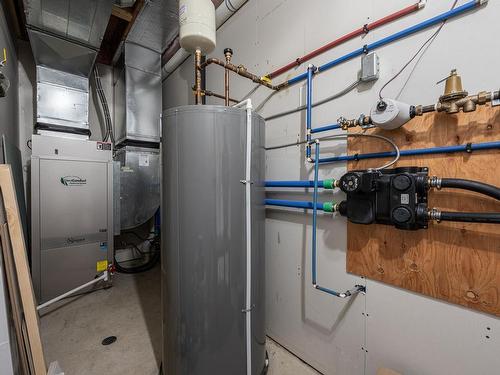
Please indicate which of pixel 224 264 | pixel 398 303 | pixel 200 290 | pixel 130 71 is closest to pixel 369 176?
pixel 398 303

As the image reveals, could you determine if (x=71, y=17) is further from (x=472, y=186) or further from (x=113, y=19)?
(x=472, y=186)

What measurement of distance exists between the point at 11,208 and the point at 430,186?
6.18ft

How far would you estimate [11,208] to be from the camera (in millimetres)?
1120

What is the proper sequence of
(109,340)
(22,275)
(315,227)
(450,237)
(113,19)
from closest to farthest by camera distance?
(450,237) → (22,275) → (315,227) → (109,340) → (113,19)

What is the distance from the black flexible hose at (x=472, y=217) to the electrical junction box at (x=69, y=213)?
277 cm

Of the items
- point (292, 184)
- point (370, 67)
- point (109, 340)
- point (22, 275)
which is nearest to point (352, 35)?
point (370, 67)

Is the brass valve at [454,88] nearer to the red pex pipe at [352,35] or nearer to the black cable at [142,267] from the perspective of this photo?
the red pex pipe at [352,35]

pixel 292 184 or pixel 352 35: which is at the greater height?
pixel 352 35

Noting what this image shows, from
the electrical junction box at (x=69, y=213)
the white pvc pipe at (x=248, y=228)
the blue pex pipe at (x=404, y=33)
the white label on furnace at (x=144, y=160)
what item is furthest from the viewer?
the white label on furnace at (x=144, y=160)

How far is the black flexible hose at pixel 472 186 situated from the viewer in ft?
2.57

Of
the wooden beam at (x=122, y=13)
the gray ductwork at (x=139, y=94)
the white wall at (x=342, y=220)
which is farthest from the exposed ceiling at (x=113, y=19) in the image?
the white wall at (x=342, y=220)

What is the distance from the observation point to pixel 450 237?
3.08 ft

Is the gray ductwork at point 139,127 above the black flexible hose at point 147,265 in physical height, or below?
above

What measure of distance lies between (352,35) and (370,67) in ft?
0.77
